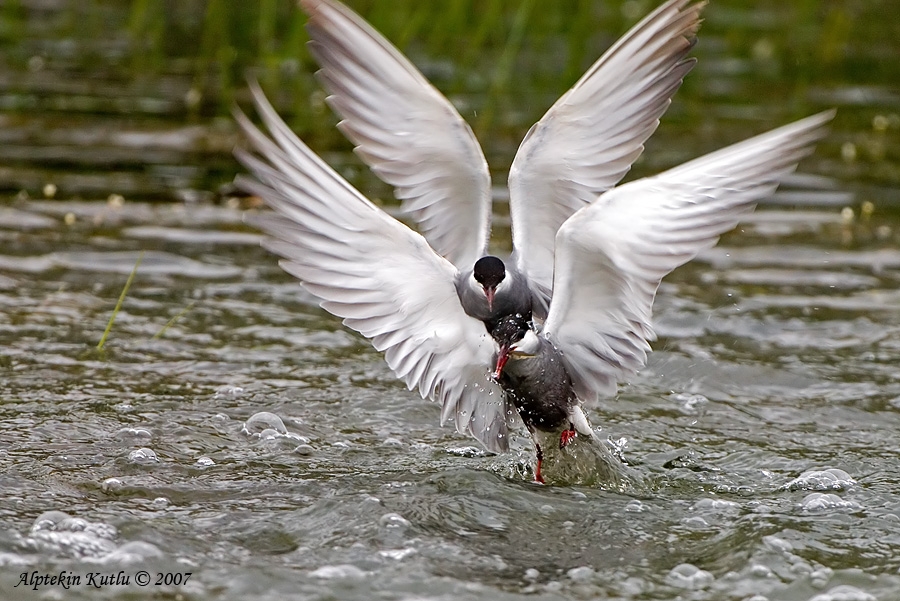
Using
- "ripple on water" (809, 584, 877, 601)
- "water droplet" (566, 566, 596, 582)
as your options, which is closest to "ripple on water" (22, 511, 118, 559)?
"water droplet" (566, 566, 596, 582)

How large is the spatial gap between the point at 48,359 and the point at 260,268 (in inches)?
67.5

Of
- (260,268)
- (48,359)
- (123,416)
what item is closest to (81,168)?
(260,268)

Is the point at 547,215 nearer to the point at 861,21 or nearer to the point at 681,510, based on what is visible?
the point at 681,510

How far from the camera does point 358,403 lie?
18.2ft

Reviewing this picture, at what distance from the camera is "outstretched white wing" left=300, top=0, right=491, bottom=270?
4.88 m

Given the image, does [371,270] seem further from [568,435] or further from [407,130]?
[568,435]

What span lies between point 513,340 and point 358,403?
41.1 inches

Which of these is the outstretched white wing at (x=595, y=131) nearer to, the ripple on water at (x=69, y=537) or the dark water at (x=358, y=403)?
the dark water at (x=358, y=403)

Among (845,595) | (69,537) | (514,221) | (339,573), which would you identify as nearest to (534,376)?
(514,221)

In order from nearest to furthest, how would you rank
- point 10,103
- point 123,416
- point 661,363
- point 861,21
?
1. point 123,416
2. point 661,363
3. point 10,103
4. point 861,21

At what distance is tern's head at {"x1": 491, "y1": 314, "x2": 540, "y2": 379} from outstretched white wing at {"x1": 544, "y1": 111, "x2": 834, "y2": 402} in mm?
200

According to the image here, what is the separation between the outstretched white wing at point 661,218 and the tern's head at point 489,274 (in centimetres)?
21

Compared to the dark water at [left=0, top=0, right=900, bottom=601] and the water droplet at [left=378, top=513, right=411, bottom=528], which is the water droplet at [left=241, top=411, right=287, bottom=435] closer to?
the dark water at [left=0, top=0, right=900, bottom=601]

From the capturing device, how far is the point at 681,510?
14.6ft
